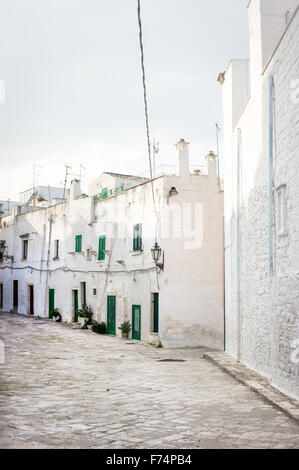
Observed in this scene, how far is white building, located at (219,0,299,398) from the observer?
8.77 meters

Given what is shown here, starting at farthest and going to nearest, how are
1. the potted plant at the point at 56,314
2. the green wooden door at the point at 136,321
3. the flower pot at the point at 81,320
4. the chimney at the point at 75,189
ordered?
1. the potted plant at the point at 56,314
2. the chimney at the point at 75,189
3. the flower pot at the point at 81,320
4. the green wooden door at the point at 136,321

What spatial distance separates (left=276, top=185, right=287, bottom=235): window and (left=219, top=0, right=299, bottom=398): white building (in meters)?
0.02

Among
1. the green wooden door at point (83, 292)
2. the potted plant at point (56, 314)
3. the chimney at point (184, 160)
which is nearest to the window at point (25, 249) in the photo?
the potted plant at point (56, 314)

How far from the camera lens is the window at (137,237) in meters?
20.3

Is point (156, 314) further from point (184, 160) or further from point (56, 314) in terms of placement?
point (56, 314)

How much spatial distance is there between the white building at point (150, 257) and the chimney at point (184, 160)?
38 millimetres

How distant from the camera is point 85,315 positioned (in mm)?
23797

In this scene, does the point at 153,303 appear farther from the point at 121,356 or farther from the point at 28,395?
the point at 28,395

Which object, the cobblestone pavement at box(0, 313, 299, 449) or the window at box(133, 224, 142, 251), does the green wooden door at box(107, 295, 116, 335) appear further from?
the cobblestone pavement at box(0, 313, 299, 449)

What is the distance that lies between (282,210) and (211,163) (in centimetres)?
1042

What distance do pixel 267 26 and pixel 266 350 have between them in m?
7.23

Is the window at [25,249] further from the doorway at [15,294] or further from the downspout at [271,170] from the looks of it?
the downspout at [271,170]

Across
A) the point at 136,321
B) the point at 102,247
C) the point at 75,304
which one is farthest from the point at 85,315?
the point at 136,321

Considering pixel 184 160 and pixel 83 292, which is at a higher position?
pixel 184 160
